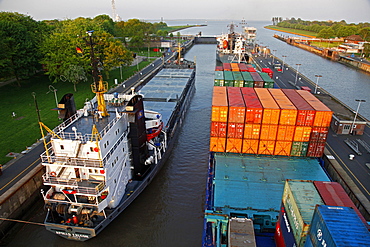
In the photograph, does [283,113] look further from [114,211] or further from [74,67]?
[74,67]

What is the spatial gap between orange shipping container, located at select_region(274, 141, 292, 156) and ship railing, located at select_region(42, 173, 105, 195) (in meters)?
16.6

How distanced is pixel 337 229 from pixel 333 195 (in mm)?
4746

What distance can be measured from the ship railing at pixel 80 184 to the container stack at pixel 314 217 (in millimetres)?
13525

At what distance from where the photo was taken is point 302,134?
77.7 ft

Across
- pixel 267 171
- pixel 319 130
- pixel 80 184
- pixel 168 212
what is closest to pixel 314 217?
pixel 267 171

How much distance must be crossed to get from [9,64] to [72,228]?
4150 centimetres

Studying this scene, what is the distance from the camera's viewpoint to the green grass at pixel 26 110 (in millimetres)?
30625

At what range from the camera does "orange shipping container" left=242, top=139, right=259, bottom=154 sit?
2465 centimetres

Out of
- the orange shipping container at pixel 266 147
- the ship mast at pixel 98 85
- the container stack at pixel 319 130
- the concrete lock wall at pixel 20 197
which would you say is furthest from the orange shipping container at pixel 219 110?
the concrete lock wall at pixel 20 197

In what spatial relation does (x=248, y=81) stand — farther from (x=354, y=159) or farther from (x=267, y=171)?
(x=267, y=171)

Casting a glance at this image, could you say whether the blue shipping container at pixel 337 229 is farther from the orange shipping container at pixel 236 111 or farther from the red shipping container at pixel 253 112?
the orange shipping container at pixel 236 111

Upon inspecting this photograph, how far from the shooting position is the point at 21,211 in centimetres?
2280

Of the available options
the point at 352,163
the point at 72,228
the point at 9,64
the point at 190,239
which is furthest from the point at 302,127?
the point at 9,64

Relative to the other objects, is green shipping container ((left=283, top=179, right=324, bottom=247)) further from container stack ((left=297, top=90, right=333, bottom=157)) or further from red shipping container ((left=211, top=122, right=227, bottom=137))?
red shipping container ((left=211, top=122, right=227, bottom=137))
